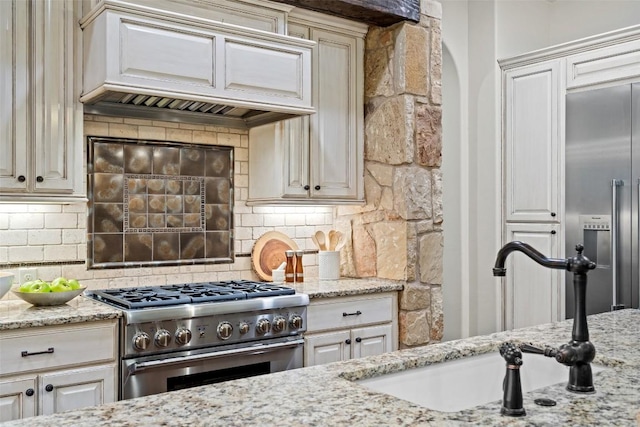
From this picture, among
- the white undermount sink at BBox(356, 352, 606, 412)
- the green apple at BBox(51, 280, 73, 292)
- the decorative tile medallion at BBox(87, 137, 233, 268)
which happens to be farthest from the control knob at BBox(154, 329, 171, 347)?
the white undermount sink at BBox(356, 352, 606, 412)

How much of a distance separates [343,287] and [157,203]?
1.23m

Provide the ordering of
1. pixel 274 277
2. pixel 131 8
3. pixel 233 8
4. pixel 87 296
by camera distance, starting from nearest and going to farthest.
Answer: pixel 131 8, pixel 87 296, pixel 233 8, pixel 274 277

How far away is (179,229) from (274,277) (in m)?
0.67

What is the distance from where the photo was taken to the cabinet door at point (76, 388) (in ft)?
8.93

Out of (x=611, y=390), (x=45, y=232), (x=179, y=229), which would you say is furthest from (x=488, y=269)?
(x=611, y=390)

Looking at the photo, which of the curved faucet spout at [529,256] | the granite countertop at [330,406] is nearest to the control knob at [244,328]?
the granite countertop at [330,406]

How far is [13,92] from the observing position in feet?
9.93

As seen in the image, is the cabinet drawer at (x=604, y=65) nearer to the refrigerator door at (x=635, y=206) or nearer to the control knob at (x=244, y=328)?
the refrigerator door at (x=635, y=206)

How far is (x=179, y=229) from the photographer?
12.7 ft

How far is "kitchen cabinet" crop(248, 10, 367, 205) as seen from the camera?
391 centimetres

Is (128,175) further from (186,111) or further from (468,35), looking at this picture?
(468,35)

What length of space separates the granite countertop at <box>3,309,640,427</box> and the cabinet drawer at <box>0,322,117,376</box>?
147 centimetres

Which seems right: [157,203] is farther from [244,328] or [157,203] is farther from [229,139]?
[244,328]

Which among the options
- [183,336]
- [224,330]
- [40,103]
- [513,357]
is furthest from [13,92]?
[513,357]
